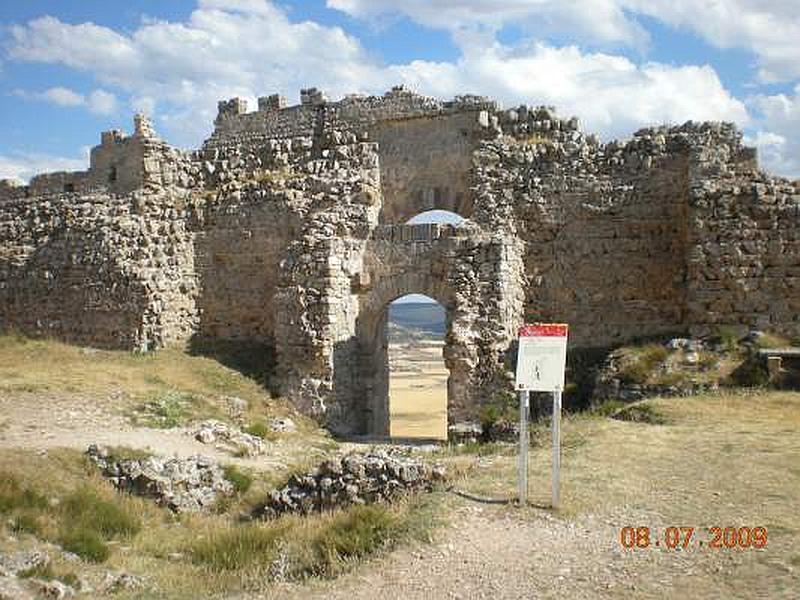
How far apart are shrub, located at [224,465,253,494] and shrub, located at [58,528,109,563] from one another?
2495 mm

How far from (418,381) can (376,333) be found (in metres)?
34.6

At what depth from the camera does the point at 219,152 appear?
21.0m

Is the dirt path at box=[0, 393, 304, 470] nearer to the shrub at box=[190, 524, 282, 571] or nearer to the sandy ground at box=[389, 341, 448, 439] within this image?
the shrub at box=[190, 524, 282, 571]

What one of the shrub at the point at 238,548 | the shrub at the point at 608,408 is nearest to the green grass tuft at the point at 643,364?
the shrub at the point at 608,408

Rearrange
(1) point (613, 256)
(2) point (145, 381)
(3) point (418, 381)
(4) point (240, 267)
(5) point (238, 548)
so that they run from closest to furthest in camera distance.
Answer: (5) point (238, 548), (2) point (145, 381), (1) point (613, 256), (4) point (240, 267), (3) point (418, 381)

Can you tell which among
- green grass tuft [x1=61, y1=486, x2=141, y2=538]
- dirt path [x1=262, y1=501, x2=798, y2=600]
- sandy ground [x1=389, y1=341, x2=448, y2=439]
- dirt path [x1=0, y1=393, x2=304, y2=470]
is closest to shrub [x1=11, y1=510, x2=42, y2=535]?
green grass tuft [x1=61, y1=486, x2=141, y2=538]

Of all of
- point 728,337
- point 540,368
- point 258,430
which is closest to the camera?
point 540,368

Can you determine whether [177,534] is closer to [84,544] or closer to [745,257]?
[84,544]

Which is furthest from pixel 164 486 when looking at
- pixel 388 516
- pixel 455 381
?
pixel 455 381

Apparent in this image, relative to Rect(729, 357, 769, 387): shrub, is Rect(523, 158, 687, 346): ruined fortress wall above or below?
above

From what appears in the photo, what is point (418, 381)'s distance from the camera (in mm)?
51688

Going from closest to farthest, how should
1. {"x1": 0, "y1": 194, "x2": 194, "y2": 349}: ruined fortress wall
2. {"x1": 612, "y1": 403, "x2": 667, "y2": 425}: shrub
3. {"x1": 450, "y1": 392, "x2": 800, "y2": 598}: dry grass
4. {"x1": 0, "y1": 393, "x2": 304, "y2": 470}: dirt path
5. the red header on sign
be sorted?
{"x1": 450, "y1": 392, "x2": 800, "y2": 598}: dry grass → the red header on sign → {"x1": 0, "y1": 393, "x2": 304, "y2": 470}: dirt path → {"x1": 612, "y1": 403, "x2": 667, "y2": 425}: shrub → {"x1": 0, "y1": 194, "x2": 194, "y2": 349}: ruined fortress wall

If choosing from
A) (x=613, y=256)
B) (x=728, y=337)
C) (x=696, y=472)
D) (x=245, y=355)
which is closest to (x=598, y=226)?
(x=613, y=256)
